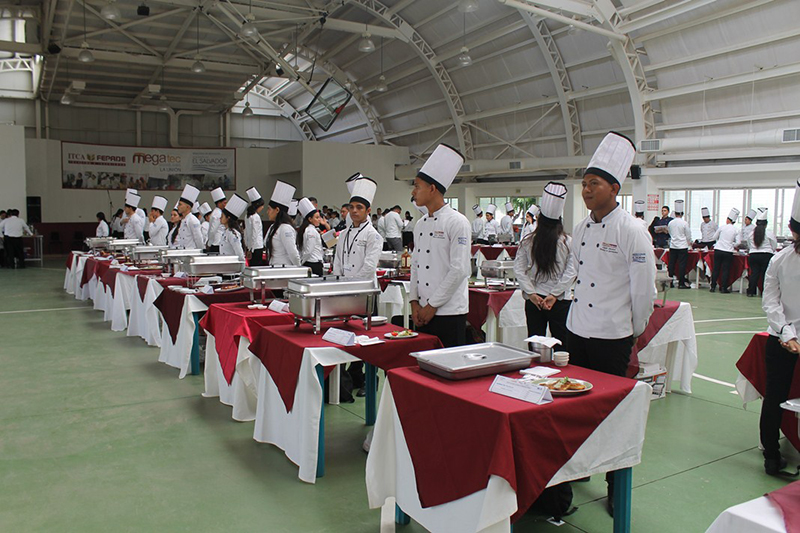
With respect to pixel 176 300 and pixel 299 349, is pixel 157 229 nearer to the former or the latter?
pixel 176 300

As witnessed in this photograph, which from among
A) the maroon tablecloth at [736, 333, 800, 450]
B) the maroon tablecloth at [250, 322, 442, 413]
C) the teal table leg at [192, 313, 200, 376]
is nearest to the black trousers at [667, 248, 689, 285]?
the maroon tablecloth at [736, 333, 800, 450]

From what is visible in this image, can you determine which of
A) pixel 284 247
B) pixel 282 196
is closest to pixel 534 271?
pixel 284 247

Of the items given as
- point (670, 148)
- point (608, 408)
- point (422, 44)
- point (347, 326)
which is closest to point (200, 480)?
point (347, 326)

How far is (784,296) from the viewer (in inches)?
113

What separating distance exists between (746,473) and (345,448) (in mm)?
1941

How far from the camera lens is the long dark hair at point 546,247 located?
148 inches

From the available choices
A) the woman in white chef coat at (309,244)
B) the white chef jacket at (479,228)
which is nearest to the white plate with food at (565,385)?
the woman in white chef coat at (309,244)

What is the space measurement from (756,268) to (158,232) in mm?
8616

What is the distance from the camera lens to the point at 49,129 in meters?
19.6

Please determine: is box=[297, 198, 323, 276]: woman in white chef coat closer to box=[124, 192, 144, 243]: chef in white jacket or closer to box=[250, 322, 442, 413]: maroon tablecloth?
box=[250, 322, 442, 413]: maroon tablecloth

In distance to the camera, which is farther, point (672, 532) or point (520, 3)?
point (520, 3)

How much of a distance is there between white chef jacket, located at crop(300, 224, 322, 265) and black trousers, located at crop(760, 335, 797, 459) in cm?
390

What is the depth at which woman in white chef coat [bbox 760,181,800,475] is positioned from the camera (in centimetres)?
279

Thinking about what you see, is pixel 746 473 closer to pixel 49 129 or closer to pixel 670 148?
pixel 670 148
